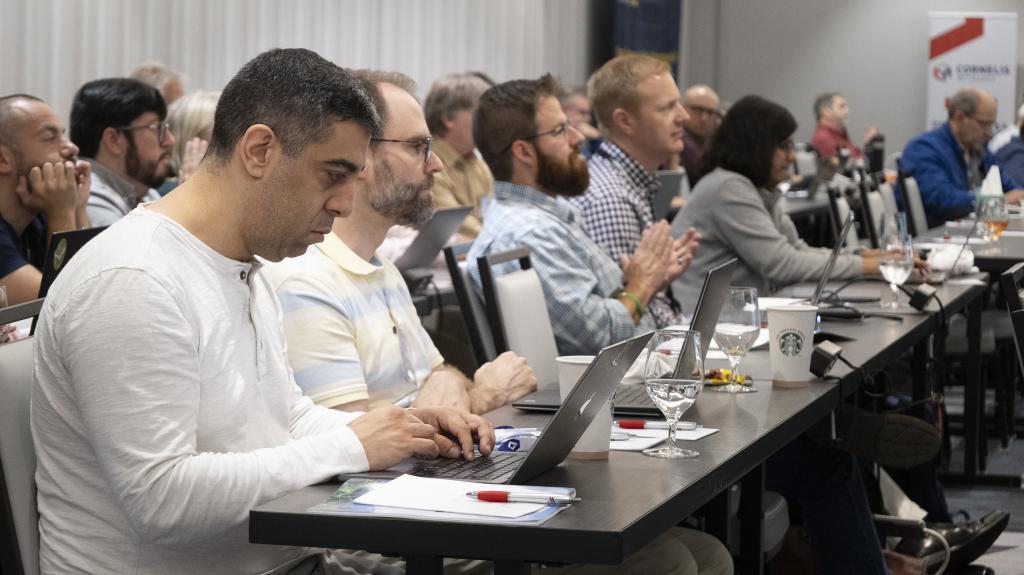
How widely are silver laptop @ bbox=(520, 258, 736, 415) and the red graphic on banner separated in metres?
11.8

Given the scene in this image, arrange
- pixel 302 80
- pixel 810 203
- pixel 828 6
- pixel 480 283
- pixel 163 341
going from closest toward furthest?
pixel 163 341 < pixel 302 80 < pixel 480 283 < pixel 810 203 < pixel 828 6

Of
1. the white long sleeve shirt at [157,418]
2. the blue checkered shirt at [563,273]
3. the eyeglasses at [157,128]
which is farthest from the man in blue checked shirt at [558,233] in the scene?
the white long sleeve shirt at [157,418]

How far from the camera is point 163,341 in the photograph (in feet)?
5.17

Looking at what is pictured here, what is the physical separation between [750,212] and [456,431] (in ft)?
8.78

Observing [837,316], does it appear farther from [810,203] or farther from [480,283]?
[810,203]

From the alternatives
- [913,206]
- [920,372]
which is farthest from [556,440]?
[913,206]

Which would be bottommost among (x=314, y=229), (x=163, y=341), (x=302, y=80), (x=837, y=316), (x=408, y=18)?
(x=837, y=316)

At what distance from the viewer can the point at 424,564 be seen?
5.08 ft

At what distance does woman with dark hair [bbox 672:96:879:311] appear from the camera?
14.1ft

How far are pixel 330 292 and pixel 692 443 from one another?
28.1 inches

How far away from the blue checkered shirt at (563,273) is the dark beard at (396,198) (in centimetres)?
62

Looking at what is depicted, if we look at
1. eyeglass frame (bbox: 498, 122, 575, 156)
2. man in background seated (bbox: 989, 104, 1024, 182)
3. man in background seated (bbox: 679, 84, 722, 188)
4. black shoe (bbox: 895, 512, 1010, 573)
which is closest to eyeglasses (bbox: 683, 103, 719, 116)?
man in background seated (bbox: 679, 84, 722, 188)

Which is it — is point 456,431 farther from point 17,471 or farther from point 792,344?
point 792,344

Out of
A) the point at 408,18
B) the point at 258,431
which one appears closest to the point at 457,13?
the point at 408,18
